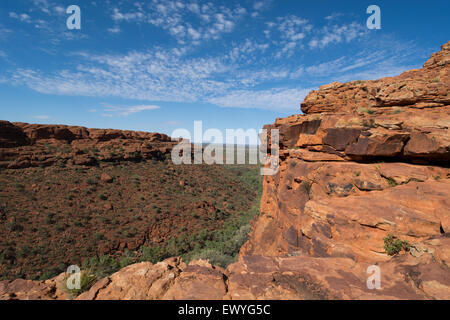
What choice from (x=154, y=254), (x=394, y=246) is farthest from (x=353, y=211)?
(x=154, y=254)

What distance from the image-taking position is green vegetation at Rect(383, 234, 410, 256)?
567cm

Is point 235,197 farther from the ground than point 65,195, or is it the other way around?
point 65,195

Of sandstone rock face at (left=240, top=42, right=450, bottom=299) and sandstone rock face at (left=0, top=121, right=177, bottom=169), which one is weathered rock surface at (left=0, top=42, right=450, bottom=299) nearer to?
sandstone rock face at (left=240, top=42, right=450, bottom=299)

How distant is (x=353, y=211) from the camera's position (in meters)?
6.80

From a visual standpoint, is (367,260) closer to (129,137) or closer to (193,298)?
(193,298)

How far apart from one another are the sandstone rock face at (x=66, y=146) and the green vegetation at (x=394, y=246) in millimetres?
33676

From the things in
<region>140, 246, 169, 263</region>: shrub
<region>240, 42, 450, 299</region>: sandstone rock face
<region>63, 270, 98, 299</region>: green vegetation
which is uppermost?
<region>240, 42, 450, 299</region>: sandstone rock face

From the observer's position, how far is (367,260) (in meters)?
5.84

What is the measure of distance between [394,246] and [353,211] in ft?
4.51

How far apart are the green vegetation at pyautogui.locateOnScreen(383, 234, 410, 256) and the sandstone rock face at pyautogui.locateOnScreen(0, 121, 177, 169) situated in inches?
1326

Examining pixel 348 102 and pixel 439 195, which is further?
pixel 348 102

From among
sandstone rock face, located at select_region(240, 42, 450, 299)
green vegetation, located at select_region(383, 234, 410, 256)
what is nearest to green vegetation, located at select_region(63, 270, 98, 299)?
sandstone rock face, located at select_region(240, 42, 450, 299)
